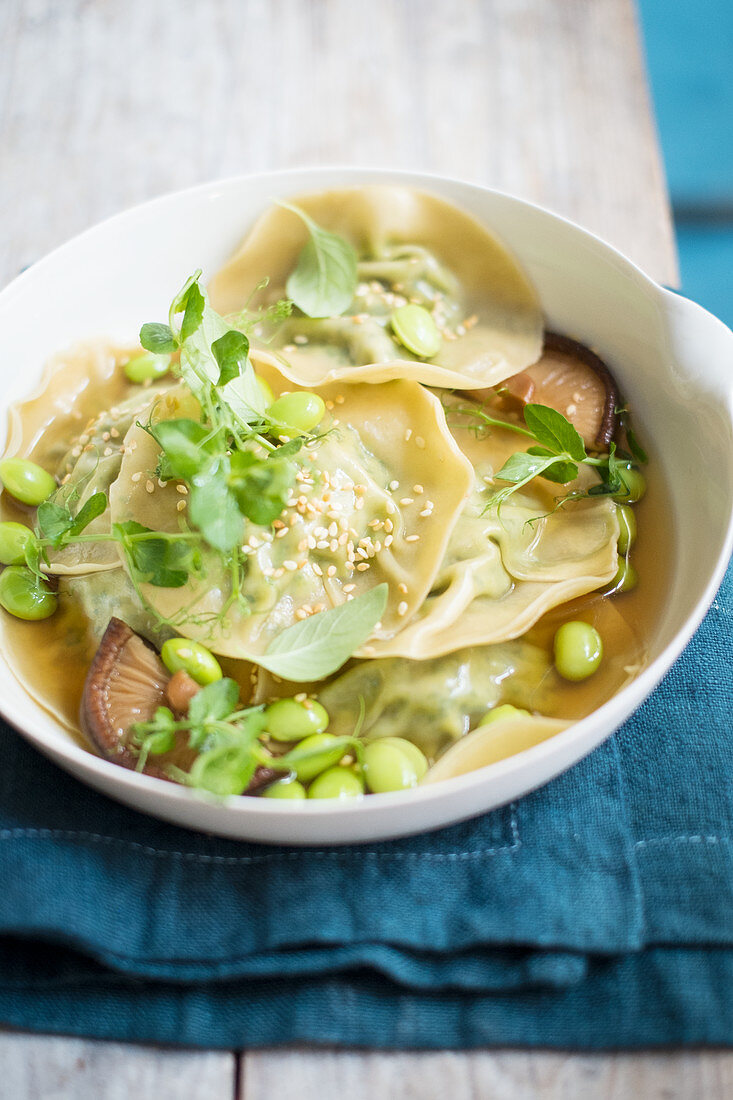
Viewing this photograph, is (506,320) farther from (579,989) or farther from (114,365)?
(579,989)

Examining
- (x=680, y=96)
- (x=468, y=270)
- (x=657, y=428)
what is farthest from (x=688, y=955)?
(x=680, y=96)

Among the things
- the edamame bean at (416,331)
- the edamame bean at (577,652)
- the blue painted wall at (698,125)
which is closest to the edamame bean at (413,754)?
the edamame bean at (577,652)

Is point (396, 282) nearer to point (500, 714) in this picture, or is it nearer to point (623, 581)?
point (623, 581)

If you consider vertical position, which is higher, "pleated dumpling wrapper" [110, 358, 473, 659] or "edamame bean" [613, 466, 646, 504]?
"pleated dumpling wrapper" [110, 358, 473, 659]

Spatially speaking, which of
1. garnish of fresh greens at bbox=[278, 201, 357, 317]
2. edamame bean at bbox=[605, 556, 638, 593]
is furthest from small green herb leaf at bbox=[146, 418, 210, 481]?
edamame bean at bbox=[605, 556, 638, 593]

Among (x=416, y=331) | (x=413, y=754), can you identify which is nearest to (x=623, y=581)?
(x=413, y=754)

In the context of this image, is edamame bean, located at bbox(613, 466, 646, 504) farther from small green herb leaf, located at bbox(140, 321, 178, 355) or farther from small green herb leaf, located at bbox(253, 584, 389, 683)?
small green herb leaf, located at bbox(140, 321, 178, 355)
